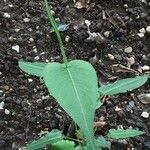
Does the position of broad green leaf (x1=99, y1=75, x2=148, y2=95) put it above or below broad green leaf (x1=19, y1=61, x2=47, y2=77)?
below

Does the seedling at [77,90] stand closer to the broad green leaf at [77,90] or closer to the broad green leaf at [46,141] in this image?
the broad green leaf at [77,90]

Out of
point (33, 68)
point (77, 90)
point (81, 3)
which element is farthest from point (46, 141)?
point (81, 3)

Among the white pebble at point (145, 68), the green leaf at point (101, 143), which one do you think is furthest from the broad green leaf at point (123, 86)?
the white pebble at point (145, 68)

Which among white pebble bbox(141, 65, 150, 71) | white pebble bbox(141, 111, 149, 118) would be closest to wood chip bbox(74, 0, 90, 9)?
white pebble bbox(141, 65, 150, 71)

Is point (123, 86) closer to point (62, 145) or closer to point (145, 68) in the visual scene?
point (62, 145)

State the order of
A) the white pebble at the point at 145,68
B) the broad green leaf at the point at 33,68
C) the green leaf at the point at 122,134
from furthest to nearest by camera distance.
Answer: the white pebble at the point at 145,68, the green leaf at the point at 122,134, the broad green leaf at the point at 33,68

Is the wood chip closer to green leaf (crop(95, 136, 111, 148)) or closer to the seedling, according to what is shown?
green leaf (crop(95, 136, 111, 148))
